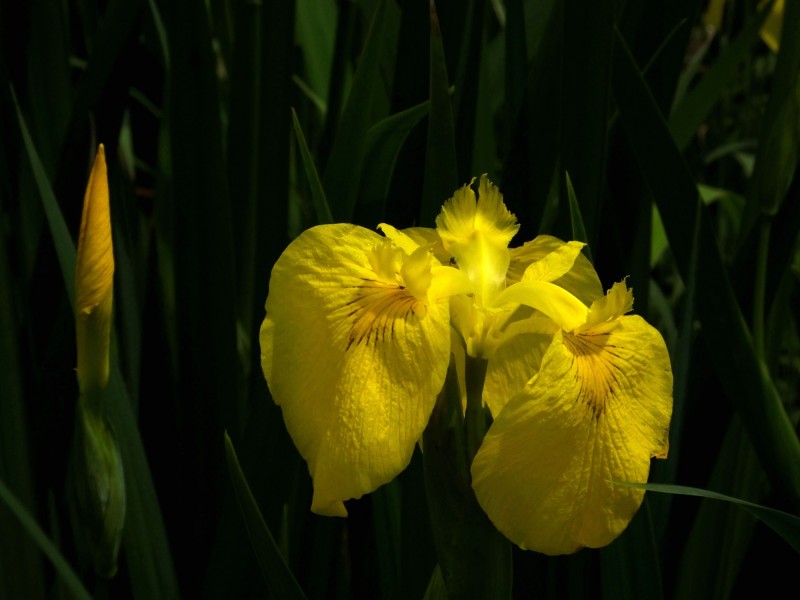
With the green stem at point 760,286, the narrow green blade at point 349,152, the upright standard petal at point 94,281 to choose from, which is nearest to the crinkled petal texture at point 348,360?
the upright standard petal at point 94,281

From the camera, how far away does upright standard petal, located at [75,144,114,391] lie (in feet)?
1.82

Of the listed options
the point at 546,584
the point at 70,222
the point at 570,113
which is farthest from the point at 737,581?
the point at 70,222

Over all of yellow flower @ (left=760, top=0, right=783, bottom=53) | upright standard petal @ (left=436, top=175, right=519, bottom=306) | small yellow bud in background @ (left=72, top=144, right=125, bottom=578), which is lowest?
small yellow bud in background @ (left=72, top=144, right=125, bottom=578)

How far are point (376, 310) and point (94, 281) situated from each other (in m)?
0.16

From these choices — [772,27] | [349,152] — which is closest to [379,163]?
[349,152]

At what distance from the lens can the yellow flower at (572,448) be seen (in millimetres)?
481

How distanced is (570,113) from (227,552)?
42 centimetres

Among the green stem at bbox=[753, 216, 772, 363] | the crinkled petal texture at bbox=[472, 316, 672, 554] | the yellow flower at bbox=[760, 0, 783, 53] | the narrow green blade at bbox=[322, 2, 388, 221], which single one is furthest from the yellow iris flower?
the yellow flower at bbox=[760, 0, 783, 53]

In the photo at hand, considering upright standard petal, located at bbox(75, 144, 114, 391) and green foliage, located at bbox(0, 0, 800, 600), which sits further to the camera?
green foliage, located at bbox(0, 0, 800, 600)

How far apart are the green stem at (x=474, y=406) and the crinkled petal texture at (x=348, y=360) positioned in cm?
4

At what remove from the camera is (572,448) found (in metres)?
0.49

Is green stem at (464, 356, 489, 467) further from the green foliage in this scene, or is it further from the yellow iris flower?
the green foliage

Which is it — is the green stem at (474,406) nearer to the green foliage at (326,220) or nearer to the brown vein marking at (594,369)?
the brown vein marking at (594,369)

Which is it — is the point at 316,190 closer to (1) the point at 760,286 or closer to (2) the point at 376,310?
(2) the point at 376,310
